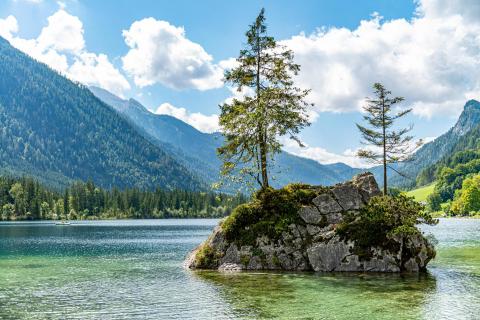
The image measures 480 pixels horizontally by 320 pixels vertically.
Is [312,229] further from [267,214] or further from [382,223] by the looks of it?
[382,223]

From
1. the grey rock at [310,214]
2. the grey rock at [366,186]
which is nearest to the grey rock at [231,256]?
the grey rock at [310,214]

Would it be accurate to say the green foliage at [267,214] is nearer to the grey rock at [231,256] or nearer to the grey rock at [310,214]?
the grey rock at [310,214]

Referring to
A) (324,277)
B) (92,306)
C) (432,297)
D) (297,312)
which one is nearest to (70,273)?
(92,306)

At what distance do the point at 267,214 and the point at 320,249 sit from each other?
6.96 meters

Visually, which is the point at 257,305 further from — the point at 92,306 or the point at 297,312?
the point at 92,306

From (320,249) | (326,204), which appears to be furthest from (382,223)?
(320,249)

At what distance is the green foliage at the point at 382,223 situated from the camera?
150ft

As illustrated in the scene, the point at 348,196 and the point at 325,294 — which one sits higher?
the point at 348,196

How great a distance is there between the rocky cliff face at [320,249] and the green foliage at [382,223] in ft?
1.83

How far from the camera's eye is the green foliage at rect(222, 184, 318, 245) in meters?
48.4

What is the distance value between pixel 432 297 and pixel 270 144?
27403 mm

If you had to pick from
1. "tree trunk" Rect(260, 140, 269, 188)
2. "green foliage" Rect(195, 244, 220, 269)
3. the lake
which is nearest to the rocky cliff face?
"green foliage" Rect(195, 244, 220, 269)

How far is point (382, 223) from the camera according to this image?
152 ft

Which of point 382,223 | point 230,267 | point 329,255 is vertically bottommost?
point 230,267
